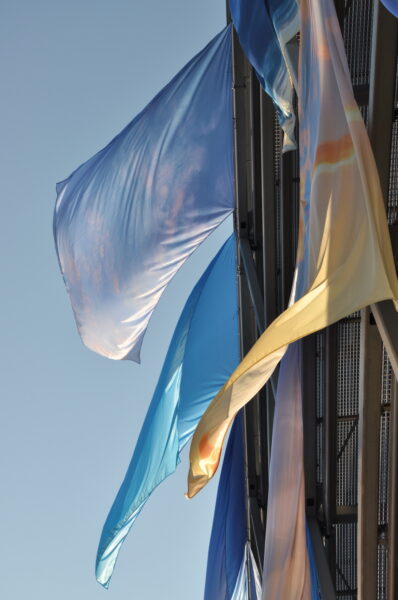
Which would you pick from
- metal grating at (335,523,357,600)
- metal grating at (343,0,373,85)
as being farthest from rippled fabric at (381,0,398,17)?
metal grating at (335,523,357,600)

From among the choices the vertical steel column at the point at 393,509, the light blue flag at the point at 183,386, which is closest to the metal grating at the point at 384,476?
the vertical steel column at the point at 393,509

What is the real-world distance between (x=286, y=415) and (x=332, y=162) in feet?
7.27

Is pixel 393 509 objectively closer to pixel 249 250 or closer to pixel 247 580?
pixel 249 250

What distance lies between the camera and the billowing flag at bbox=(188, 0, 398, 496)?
13.9 feet

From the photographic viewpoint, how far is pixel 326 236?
457cm

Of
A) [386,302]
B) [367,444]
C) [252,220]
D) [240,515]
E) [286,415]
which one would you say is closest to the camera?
[386,302]

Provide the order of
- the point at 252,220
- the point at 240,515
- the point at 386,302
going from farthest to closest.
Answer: the point at 240,515
the point at 252,220
the point at 386,302

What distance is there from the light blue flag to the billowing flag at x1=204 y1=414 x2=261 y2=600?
127 centimetres

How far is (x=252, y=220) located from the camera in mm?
9891

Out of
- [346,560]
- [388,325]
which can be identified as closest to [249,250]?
[346,560]

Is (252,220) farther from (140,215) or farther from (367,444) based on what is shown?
(367,444)

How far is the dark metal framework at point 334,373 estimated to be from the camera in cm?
669

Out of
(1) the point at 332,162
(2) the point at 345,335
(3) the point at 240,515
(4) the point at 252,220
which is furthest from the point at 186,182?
(3) the point at 240,515

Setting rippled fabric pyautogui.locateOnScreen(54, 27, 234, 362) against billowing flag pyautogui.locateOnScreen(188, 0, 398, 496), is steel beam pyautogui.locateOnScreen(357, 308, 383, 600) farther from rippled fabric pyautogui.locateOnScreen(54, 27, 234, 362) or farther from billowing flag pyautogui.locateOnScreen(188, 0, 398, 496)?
rippled fabric pyautogui.locateOnScreen(54, 27, 234, 362)
